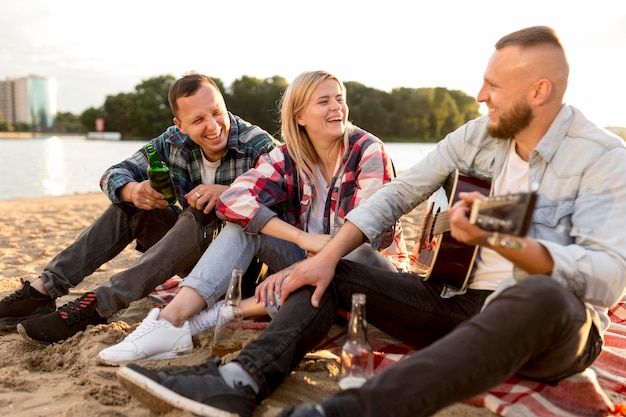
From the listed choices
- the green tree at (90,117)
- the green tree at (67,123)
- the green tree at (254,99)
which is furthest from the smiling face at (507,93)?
the green tree at (67,123)

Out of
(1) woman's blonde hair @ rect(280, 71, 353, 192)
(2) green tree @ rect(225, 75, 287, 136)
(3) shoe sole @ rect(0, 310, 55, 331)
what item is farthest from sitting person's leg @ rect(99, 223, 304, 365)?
(2) green tree @ rect(225, 75, 287, 136)

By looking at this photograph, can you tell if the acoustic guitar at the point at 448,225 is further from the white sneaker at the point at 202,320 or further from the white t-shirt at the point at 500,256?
the white sneaker at the point at 202,320

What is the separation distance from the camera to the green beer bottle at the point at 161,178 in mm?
3693

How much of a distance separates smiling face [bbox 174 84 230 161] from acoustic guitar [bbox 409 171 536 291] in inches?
57.7

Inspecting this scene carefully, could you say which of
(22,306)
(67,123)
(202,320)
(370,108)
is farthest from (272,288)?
(67,123)

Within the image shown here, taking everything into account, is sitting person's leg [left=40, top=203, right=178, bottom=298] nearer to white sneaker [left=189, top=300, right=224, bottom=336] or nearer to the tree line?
white sneaker [left=189, top=300, right=224, bottom=336]

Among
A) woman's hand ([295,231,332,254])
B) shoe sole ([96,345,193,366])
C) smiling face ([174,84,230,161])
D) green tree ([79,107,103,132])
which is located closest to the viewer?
shoe sole ([96,345,193,366])

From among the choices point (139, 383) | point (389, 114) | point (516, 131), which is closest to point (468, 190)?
point (516, 131)

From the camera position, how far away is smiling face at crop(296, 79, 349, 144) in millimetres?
3271

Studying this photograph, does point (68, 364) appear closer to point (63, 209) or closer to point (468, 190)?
point (468, 190)

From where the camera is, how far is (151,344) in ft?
8.98

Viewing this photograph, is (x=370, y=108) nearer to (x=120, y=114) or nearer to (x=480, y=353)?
(x=120, y=114)

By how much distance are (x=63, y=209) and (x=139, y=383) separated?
27.6ft

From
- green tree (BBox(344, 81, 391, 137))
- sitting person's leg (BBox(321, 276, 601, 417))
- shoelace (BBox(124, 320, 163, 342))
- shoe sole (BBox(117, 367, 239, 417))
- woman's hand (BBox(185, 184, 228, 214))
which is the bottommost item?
shoelace (BBox(124, 320, 163, 342))
